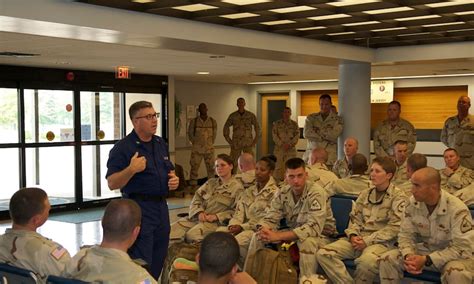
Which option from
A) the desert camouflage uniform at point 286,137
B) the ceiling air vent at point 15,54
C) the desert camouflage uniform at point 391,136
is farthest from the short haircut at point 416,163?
the desert camouflage uniform at point 286,137

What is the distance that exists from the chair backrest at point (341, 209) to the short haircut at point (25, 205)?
2.90 m

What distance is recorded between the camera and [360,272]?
4.74 metres

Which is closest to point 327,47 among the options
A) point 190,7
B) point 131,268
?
point 190,7

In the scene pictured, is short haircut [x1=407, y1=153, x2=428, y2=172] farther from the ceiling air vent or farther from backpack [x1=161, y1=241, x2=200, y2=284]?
the ceiling air vent

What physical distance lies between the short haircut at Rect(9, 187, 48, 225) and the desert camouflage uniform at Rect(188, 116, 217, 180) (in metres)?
9.07

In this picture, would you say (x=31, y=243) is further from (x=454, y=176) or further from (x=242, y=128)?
(x=242, y=128)

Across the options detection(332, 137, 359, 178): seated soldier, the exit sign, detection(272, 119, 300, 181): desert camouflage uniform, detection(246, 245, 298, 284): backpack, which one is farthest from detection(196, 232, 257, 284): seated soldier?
detection(272, 119, 300, 181): desert camouflage uniform

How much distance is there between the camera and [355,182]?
18.9 feet

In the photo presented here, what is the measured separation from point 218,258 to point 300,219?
267 centimetres

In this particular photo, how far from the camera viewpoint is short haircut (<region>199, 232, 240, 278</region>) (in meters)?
2.57

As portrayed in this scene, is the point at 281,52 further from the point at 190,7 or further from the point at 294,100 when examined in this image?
the point at 294,100

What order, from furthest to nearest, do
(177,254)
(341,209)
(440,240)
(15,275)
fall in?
(341,209) < (177,254) < (440,240) < (15,275)

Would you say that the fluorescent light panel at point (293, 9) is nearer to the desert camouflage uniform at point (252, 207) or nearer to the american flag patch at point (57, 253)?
the desert camouflage uniform at point (252, 207)

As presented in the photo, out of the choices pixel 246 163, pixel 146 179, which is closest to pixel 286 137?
pixel 246 163
